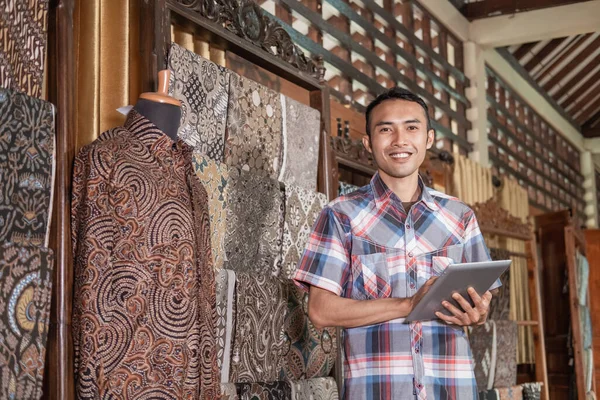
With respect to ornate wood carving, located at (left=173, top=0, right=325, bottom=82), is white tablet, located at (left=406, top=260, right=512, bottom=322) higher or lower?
lower

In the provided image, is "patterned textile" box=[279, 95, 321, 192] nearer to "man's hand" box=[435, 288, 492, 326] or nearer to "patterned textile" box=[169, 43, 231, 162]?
"patterned textile" box=[169, 43, 231, 162]

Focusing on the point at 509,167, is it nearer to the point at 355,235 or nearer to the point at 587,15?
the point at 587,15

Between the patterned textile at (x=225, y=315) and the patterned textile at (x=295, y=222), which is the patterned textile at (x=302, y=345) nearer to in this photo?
the patterned textile at (x=295, y=222)

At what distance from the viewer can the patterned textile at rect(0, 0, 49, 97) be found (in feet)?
5.87

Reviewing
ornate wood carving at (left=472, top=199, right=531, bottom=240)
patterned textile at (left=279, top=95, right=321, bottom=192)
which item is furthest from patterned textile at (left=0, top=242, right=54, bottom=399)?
ornate wood carving at (left=472, top=199, right=531, bottom=240)

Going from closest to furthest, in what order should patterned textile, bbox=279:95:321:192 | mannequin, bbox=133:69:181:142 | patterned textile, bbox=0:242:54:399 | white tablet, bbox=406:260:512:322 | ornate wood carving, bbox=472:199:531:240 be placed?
patterned textile, bbox=0:242:54:399 → white tablet, bbox=406:260:512:322 → mannequin, bbox=133:69:181:142 → patterned textile, bbox=279:95:321:192 → ornate wood carving, bbox=472:199:531:240

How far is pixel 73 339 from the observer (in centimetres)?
189

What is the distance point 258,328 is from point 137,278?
2.33 feet

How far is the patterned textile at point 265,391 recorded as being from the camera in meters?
2.37

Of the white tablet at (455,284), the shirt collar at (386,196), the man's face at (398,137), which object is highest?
the man's face at (398,137)

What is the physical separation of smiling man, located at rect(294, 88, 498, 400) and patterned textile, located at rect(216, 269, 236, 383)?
1.22 ft

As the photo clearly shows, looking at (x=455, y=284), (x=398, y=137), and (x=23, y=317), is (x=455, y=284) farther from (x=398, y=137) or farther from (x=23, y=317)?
(x=23, y=317)

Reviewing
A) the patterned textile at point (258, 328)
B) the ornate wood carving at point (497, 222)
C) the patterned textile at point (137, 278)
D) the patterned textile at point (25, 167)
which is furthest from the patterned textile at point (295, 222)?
the ornate wood carving at point (497, 222)

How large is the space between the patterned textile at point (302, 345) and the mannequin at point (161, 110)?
0.82 m
